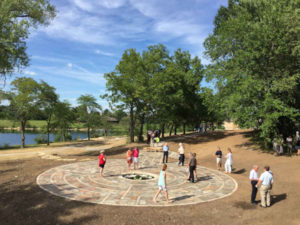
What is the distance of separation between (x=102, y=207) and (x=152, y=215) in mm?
2164

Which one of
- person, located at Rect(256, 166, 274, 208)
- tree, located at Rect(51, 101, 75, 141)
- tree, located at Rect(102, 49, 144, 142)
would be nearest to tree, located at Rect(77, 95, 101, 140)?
tree, located at Rect(51, 101, 75, 141)

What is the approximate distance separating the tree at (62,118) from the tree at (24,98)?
4076 millimetres

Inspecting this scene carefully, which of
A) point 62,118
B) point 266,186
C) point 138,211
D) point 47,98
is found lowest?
point 138,211

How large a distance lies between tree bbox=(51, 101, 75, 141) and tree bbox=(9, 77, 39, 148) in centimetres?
408

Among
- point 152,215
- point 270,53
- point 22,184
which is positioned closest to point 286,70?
point 270,53

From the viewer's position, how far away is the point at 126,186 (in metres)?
11.6


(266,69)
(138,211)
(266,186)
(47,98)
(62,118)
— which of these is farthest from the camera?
(62,118)

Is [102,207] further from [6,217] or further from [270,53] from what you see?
[270,53]

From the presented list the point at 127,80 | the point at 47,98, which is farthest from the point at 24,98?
the point at 127,80

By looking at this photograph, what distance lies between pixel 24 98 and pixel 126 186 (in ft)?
88.4

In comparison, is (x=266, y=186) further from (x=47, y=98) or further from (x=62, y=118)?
(x=62, y=118)

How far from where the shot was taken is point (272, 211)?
880 centimetres

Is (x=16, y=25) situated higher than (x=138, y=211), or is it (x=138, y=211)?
(x=16, y=25)

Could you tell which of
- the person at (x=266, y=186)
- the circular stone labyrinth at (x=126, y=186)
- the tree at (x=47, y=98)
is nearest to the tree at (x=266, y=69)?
the circular stone labyrinth at (x=126, y=186)
